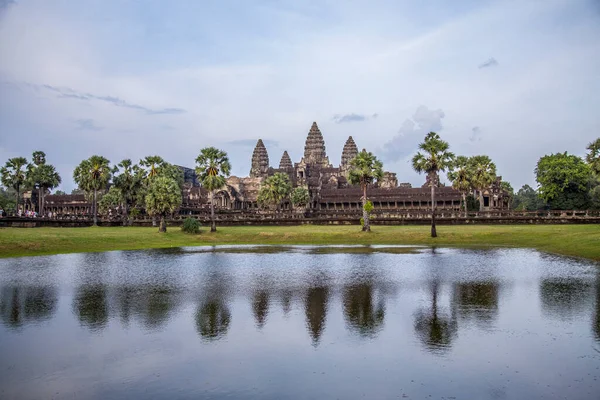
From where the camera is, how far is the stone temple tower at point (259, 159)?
193250mm

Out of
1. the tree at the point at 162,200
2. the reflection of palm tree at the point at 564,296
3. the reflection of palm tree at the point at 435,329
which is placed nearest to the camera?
the reflection of palm tree at the point at 435,329

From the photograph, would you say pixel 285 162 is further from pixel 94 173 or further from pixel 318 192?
pixel 94 173

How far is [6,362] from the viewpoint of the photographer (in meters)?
16.1

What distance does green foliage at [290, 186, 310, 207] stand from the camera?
128750mm

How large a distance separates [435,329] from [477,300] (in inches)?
240

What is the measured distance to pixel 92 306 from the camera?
2447cm

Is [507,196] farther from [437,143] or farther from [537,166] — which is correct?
[437,143]

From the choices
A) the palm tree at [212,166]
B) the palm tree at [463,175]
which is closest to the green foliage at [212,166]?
the palm tree at [212,166]

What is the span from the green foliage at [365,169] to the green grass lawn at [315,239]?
6736mm

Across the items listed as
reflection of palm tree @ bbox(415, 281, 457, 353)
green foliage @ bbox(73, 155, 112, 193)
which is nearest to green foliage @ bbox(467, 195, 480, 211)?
green foliage @ bbox(73, 155, 112, 193)

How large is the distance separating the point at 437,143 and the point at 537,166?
56289mm

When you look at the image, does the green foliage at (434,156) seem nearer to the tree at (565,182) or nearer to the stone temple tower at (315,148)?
the tree at (565,182)

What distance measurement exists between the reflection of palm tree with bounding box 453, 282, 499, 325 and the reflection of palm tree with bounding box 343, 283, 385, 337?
10.4 feet

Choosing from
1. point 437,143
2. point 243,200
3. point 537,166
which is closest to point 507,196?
point 537,166
